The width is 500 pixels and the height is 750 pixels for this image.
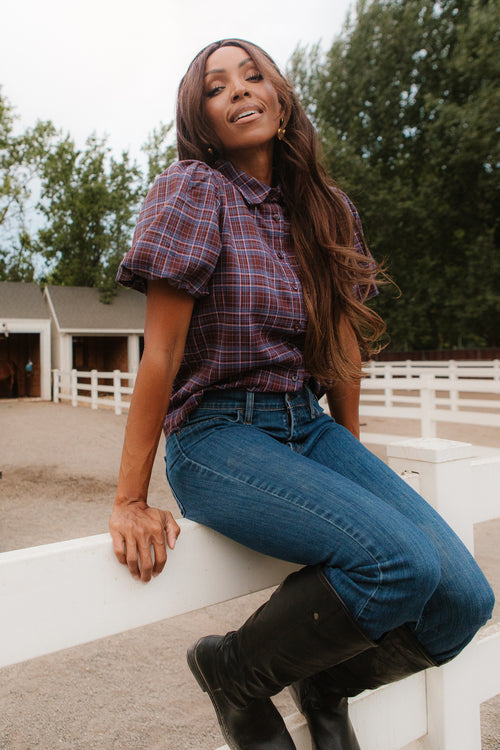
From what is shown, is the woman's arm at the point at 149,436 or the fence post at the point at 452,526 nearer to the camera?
the woman's arm at the point at 149,436

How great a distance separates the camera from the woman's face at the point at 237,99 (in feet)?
5.16

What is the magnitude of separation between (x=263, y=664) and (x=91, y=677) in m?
1.76

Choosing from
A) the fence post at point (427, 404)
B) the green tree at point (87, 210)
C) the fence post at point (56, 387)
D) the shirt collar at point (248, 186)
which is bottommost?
the fence post at point (56, 387)

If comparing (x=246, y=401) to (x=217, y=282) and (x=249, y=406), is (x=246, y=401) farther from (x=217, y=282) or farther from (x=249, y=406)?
(x=217, y=282)

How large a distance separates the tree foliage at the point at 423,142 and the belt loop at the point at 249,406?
17291mm

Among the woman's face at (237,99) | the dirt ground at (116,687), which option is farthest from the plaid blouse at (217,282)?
the dirt ground at (116,687)

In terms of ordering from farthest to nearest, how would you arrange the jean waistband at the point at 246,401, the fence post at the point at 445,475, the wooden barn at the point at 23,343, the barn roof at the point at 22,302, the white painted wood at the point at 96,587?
the barn roof at the point at 22,302 → the wooden barn at the point at 23,343 → the fence post at the point at 445,475 → the jean waistband at the point at 246,401 → the white painted wood at the point at 96,587

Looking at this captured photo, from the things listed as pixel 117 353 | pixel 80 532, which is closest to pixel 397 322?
pixel 117 353

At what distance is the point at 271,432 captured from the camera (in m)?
1.35

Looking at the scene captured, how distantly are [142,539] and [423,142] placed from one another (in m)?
21.6

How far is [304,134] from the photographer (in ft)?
5.61

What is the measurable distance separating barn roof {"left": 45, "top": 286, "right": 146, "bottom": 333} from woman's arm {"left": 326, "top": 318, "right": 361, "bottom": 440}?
19.9m

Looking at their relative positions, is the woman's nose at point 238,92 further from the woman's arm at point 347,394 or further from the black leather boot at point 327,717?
the black leather boot at point 327,717

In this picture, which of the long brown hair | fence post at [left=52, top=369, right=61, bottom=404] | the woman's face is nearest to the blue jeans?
the long brown hair
